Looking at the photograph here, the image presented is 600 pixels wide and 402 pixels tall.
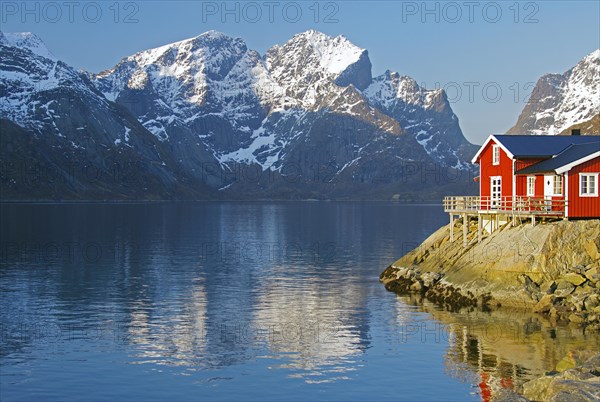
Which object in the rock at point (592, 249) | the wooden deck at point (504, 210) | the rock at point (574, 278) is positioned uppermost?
the wooden deck at point (504, 210)

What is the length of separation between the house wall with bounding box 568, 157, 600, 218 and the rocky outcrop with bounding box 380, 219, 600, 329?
1.61 meters

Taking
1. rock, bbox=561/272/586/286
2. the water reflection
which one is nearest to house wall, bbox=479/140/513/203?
rock, bbox=561/272/586/286

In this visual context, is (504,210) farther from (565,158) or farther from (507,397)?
(507,397)

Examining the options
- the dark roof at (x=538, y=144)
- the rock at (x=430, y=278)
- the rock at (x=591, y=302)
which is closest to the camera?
the rock at (x=591, y=302)

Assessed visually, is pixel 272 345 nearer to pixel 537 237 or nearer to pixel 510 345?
pixel 510 345

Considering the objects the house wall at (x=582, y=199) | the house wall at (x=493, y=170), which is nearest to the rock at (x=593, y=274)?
the house wall at (x=582, y=199)

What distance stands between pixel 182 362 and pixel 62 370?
623 cm

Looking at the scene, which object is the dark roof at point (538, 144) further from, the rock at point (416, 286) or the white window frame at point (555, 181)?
the rock at point (416, 286)

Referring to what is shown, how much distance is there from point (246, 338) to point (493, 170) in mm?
34385

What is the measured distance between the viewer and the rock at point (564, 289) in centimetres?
5881

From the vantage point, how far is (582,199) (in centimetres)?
6594

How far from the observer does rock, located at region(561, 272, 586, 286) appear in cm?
5909

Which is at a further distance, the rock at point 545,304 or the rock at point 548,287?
the rock at point 548,287

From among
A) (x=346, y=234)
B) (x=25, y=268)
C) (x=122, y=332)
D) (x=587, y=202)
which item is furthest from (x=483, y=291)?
(x=346, y=234)
